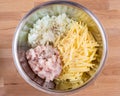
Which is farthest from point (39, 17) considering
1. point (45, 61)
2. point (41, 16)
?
point (45, 61)

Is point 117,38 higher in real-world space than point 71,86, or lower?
higher

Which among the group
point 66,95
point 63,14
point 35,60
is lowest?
point 66,95

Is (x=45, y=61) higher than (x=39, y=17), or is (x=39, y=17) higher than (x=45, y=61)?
(x=39, y=17)

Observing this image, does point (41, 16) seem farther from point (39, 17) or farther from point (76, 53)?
point (76, 53)

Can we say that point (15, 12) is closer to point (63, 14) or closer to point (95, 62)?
point (63, 14)

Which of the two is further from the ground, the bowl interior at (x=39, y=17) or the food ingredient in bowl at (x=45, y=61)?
the bowl interior at (x=39, y=17)

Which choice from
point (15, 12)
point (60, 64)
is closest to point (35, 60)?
point (60, 64)
